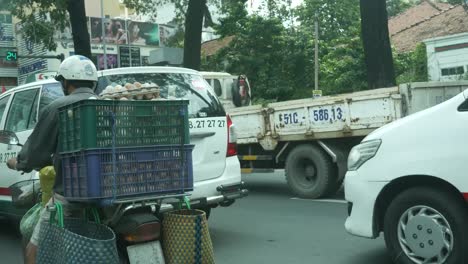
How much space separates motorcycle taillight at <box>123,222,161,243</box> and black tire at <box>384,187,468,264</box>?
2.28 metres

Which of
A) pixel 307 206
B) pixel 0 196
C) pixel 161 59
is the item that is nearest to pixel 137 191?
pixel 0 196

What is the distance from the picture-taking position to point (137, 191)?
3068mm

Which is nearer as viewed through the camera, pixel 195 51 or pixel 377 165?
pixel 377 165

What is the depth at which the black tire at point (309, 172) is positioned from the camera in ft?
30.5

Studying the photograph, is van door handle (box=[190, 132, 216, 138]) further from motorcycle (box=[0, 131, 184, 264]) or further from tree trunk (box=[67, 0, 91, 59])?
tree trunk (box=[67, 0, 91, 59])

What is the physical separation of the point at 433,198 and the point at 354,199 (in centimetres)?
70

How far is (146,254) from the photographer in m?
3.05

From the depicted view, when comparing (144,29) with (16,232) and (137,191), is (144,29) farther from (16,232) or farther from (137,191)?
(137,191)

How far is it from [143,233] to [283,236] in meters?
3.65

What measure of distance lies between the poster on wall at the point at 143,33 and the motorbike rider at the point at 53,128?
36.7 meters

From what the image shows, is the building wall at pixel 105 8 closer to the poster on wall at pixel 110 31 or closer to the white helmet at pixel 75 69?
the poster on wall at pixel 110 31

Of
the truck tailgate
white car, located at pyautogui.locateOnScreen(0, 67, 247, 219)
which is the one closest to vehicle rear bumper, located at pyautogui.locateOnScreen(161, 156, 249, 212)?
white car, located at pyautogui.locateOnScreen(0, 67, 247, 219)

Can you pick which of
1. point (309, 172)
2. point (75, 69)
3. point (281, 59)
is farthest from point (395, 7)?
point (75, 69)

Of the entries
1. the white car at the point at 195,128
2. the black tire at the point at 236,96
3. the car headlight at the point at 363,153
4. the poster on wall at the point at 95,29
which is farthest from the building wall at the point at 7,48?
the car headlight at the point at 363,153
